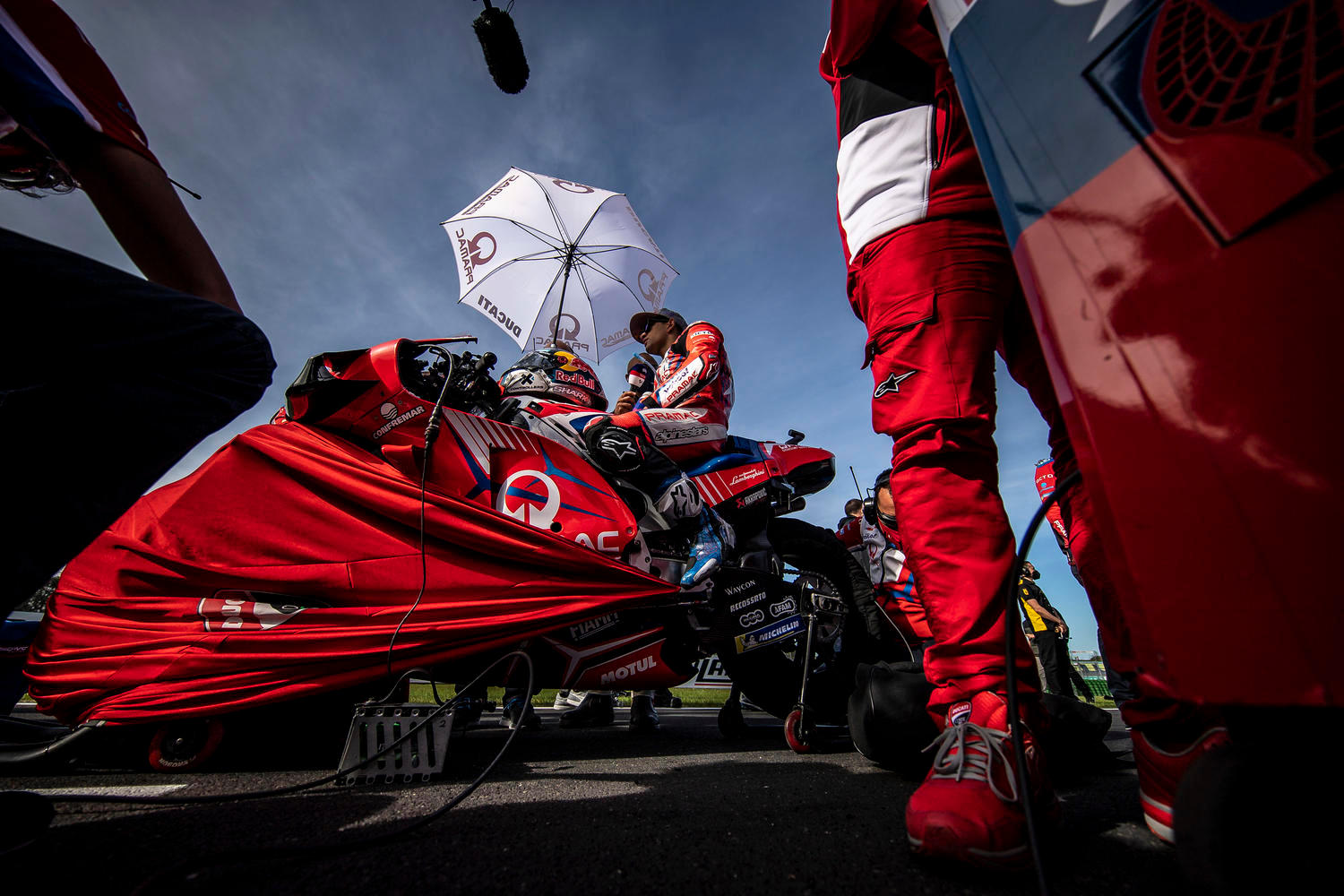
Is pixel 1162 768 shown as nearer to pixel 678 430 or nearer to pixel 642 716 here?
pixel 678 430

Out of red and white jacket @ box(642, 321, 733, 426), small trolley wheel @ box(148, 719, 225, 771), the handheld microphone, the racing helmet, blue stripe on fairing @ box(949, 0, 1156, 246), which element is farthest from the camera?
the handheld microphone

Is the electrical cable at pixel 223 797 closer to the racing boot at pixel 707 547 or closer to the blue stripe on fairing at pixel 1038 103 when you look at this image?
the racing boot at pixel 707 547

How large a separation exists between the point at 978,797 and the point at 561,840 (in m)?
0.58

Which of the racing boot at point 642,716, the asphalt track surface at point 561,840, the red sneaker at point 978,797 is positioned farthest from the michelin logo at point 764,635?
the red sneaker at point 978,797

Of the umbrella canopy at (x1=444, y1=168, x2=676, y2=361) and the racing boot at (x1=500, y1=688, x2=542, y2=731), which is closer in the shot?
the racing boot at (x1=500, y1=688, x2=542, y2=731)

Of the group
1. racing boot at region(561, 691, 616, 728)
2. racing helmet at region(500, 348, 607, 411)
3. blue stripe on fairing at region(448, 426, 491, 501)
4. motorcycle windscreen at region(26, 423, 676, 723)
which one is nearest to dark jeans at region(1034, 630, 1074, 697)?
racing boot at region(561, 691, 616, 728)

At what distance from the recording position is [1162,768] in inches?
31.7

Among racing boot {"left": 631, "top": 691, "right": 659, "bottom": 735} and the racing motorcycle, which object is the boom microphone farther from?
racing boot {"left": 631, "top": 691, "right": 659, "bottom": 735}

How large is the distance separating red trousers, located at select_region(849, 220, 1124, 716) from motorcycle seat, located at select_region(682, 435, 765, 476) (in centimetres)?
162

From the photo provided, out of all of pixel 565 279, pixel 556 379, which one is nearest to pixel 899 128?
pixel 556 379

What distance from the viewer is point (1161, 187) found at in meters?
0.41

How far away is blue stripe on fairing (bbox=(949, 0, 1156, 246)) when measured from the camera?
0.47m

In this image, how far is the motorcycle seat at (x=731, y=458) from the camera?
8.90 feet

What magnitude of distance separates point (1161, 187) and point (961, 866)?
0.75 meters
